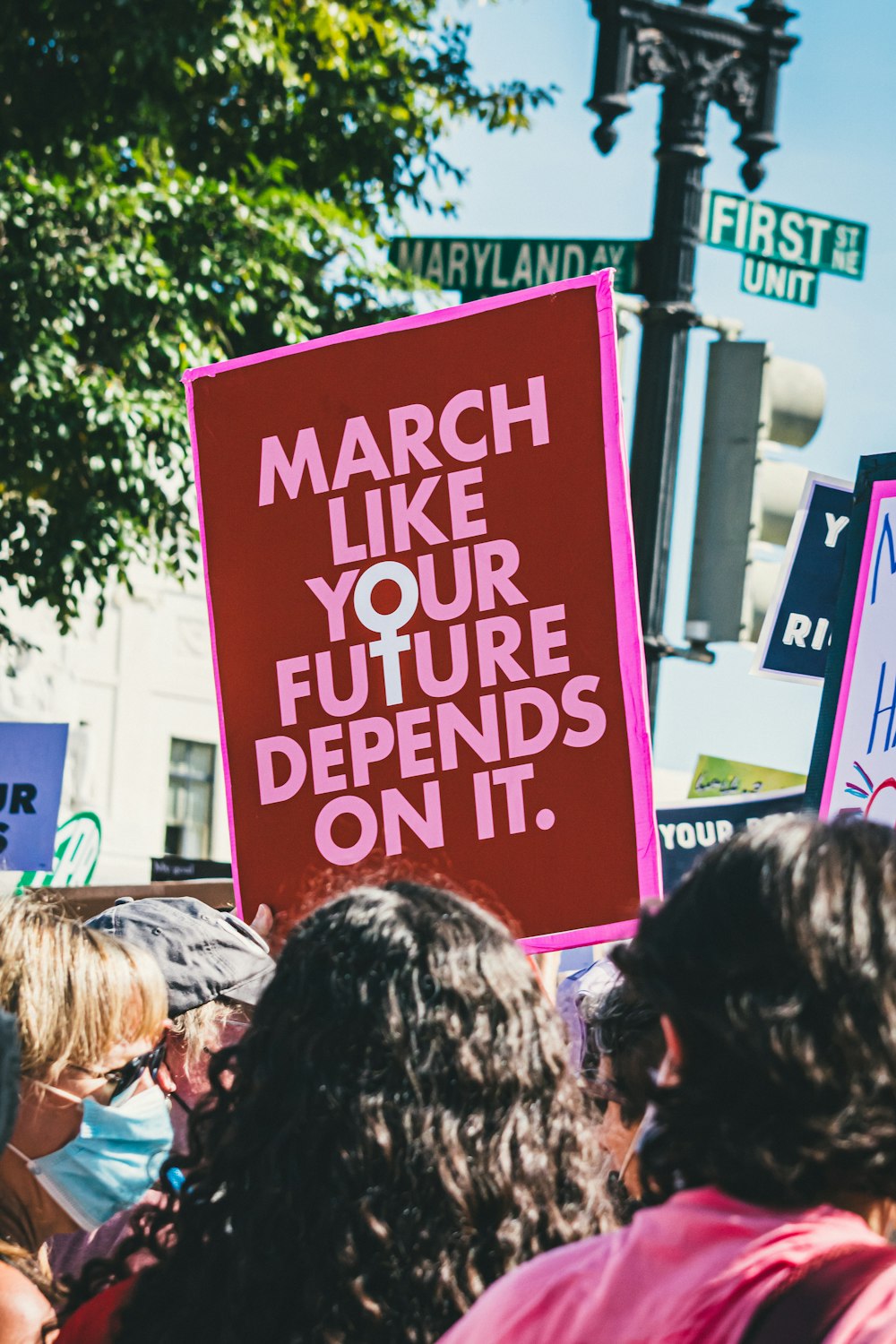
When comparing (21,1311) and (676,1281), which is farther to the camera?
(21,1311)

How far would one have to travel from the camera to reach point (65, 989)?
224 centimetres

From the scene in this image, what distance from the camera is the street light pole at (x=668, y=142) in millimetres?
5738

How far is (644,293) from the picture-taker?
5977mm

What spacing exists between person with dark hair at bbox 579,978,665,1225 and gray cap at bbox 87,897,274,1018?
1.75 ft

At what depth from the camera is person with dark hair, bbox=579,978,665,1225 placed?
2.59 m

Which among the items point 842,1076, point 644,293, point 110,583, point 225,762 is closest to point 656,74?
point 644,293

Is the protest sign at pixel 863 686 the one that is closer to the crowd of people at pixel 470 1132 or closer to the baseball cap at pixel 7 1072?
the crowd of people at pixel 470 1132

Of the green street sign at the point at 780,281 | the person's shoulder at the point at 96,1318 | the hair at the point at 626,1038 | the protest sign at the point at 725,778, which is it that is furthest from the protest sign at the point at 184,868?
the person's shoulder at the point at 96,1318

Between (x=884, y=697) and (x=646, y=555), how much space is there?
8.80ft

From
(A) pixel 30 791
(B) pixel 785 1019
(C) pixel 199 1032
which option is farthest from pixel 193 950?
(A) pixel 30 791

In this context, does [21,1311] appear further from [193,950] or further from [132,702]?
[132,702]

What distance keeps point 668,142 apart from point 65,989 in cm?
447

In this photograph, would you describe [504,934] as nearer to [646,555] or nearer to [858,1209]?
[858,1209]

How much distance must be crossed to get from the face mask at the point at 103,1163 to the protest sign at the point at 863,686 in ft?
4.34
